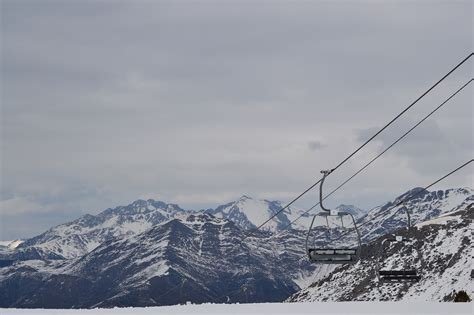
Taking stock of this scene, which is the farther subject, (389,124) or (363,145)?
(363,145)

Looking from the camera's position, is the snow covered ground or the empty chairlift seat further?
the empty chairlift seat

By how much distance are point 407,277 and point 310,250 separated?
239 inches

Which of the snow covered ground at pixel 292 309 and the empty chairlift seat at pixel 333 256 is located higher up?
the empty chairlift seat at pixel 333 256

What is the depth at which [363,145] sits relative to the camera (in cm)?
3366

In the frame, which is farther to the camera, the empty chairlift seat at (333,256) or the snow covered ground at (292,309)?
the empty chairlift seat at (333,256)

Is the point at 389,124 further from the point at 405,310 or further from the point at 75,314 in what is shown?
the point at 75,314

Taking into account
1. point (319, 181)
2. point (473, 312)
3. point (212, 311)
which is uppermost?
point (319, 181)

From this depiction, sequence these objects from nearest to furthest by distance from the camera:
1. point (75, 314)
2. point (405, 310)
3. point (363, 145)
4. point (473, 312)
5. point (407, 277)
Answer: point (75, 314) < point (363, 145) < point (405, 310) < point (473, 312) < point (407, 277)

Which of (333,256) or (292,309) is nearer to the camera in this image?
(292,309)

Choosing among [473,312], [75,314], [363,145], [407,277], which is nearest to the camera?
[75,314]

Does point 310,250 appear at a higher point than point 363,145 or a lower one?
lower

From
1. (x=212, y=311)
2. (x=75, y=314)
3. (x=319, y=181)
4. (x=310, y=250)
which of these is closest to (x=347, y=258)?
(x=310, y=250)

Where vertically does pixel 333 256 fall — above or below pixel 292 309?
above

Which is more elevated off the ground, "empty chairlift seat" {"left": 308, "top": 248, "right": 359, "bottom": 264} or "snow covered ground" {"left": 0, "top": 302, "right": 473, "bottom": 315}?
"empty chairlift seat" {"left": 308, "top": 248, "right": 359, "bottom": 264}
